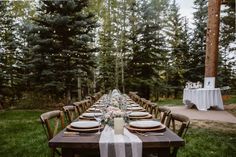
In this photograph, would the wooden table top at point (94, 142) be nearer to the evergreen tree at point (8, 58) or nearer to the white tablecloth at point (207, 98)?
the white tablecloth at point (207, 98)

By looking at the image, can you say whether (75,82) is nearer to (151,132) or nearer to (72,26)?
(72,26)

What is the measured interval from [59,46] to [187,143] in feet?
24.2

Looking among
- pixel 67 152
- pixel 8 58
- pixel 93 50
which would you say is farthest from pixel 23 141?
pixel 8 58

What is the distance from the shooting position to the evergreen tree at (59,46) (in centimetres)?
1062

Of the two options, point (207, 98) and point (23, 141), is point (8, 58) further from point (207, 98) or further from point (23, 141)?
point (207, 98)

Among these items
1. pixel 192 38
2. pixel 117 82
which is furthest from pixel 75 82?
pixel 192 38

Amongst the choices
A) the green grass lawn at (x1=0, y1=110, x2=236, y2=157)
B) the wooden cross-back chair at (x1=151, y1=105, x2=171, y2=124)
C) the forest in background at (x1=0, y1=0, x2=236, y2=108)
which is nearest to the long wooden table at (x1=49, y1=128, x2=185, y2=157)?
the wooden cross-back chair at (x1=151, y1=105, x2=171, y2=124)

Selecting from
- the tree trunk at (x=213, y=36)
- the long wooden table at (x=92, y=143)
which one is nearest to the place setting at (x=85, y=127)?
the long wooden table at (x=92, y=143)

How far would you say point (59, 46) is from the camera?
10906 mm

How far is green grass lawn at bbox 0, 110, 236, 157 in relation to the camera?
4.39 metres

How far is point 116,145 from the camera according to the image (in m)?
1.89

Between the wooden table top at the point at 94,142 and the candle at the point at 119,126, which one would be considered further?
the candle at the point at 119,126

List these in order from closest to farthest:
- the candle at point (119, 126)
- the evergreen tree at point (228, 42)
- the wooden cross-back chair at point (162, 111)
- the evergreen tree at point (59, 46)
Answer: the candle at point (119, 126) → the wooden cross-back chair at point (162, 111) → the evergreen tree at point (59, 46) → the evergreen tree at point (228, 42)

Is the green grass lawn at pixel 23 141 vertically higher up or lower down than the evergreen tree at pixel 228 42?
lower down
